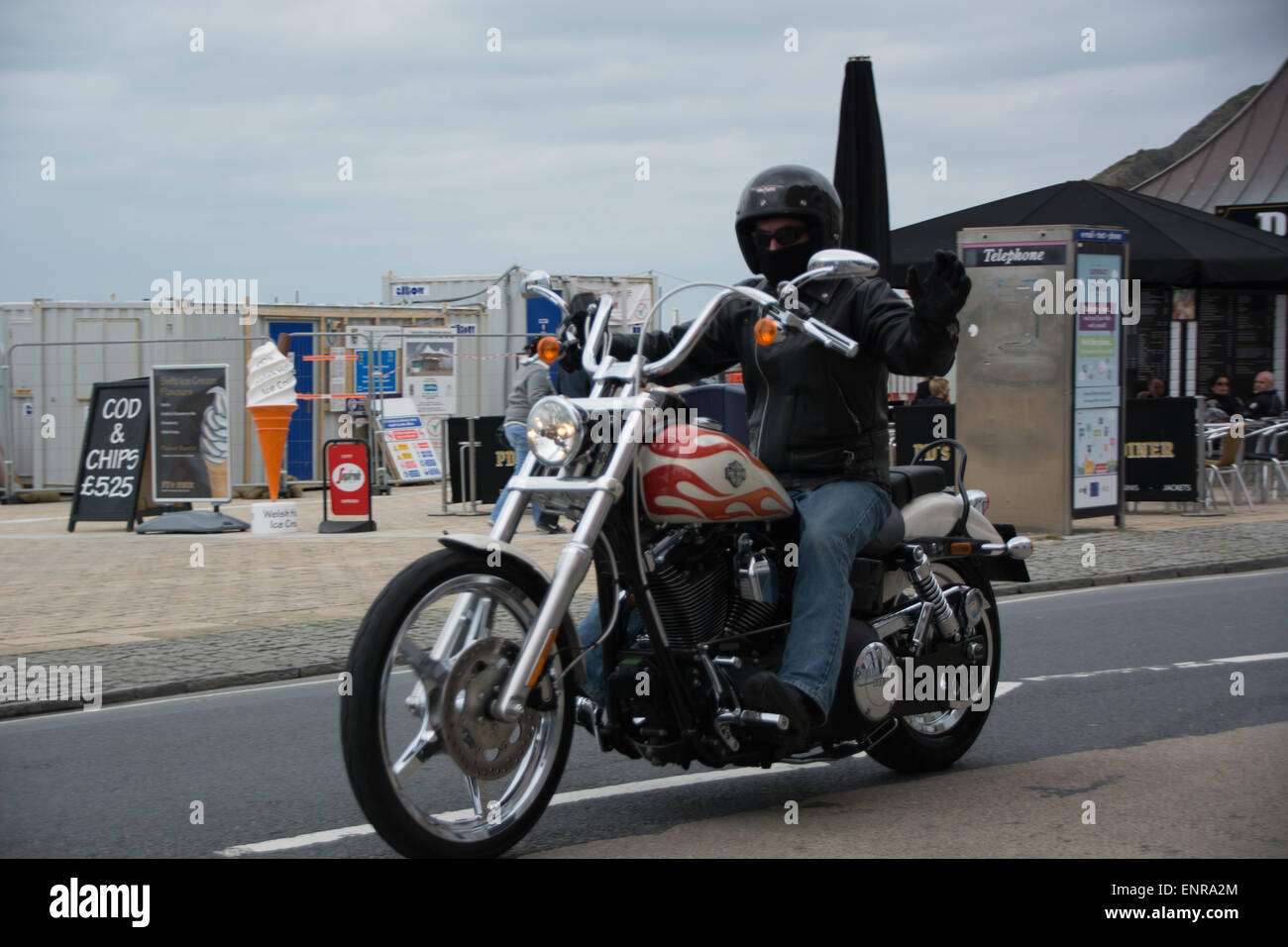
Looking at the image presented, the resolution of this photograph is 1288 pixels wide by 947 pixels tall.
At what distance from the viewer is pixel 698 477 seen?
4109mm

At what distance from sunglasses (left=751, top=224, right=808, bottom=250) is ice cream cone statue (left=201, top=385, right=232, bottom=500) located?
36.6 feet

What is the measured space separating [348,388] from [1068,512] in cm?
1118

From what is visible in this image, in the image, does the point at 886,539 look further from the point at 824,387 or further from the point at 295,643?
the point at 295,643

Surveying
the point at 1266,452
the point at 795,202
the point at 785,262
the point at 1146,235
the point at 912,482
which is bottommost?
the point at 1266,452

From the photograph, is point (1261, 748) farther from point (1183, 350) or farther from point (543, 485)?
point (1183, 350)

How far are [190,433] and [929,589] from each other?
452 inches

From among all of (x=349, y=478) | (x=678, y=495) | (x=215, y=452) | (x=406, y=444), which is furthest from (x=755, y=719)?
(x=406, y=444)

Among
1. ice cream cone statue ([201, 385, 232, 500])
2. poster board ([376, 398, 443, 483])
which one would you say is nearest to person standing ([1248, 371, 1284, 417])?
poster board ([376, 398, 443, 483])

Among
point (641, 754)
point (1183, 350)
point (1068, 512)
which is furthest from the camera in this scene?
point (1183, 350)

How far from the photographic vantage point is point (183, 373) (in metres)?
15.2

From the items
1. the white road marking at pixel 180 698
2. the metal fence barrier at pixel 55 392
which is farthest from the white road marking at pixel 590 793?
the metal fence barrier at pixel 55 392

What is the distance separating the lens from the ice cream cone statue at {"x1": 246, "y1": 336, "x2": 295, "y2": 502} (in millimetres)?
16438

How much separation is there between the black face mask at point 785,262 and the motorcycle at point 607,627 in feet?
1.97

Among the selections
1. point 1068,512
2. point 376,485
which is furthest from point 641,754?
point 376,485
